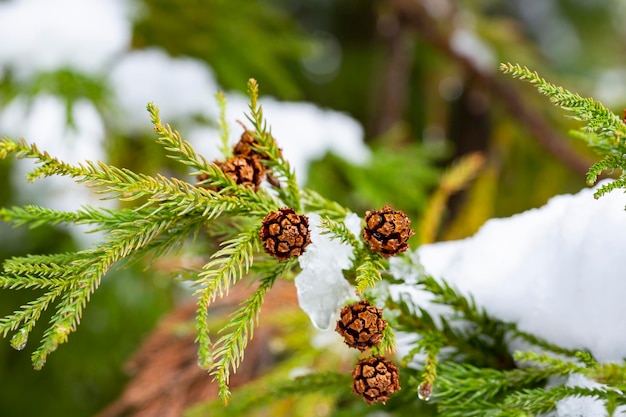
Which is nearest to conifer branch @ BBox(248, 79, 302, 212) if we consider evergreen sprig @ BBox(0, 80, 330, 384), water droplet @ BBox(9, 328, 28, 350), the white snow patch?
evergreen sprig @ BBox(0, 80, 330, 384)

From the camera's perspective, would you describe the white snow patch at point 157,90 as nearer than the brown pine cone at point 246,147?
No

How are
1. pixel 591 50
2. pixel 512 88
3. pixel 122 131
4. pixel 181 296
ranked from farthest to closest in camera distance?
pixel 591 50
pixel 181 296
pixel 512 88
pixel 122 131

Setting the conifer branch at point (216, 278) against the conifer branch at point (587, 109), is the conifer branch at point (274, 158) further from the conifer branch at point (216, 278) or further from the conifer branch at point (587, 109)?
the conifer branch at point (587, 109)

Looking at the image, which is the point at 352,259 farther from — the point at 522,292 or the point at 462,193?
the point at 462,193

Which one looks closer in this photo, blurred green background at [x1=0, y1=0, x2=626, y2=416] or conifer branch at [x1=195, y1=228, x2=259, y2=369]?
conifer branch at [x1=195, y1=228, x2=259, y2=369]

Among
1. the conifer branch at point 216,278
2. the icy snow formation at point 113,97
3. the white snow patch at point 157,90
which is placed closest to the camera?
the conifer branch at point 216,278

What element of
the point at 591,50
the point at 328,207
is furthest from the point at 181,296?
the point at 591,50

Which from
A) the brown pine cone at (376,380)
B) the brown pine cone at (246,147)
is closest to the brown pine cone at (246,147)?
the brown pine cone at (246,147)

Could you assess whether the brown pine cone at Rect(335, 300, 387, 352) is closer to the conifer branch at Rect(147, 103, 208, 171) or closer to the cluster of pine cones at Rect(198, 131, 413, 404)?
the cluster of pine cones at Rect(198, 131, 413, 404)
